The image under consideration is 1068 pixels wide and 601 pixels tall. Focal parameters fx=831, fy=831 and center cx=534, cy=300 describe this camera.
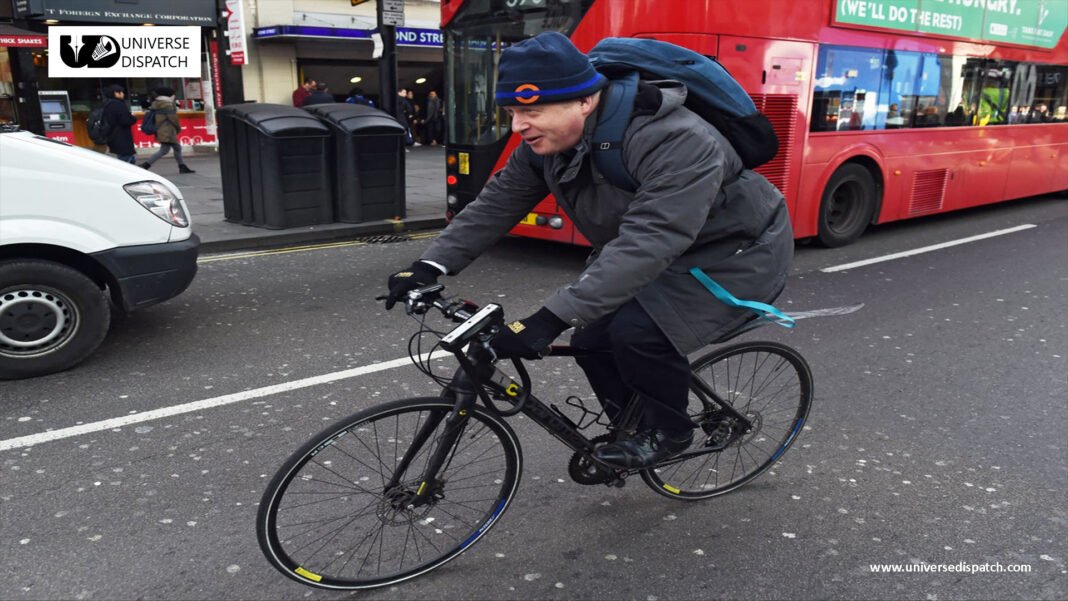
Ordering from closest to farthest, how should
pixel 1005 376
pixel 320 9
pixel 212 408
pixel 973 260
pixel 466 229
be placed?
pixel 466 229 → pixel 212 408 → pixel 1005 376 → pixel 973 260 → pixel 320 9

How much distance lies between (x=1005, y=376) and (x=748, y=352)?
244 cm

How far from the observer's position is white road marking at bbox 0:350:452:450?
3791mm

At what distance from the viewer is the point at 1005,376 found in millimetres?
4805

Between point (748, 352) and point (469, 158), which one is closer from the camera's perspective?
point (748, 352)

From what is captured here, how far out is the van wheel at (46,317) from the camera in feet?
14.7

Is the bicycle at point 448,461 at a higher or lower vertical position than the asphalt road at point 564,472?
higher

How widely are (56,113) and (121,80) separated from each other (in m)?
1.66

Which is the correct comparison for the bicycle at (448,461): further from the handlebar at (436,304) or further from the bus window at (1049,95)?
the bus window at (1049,95)

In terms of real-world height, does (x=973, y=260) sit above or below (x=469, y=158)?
below

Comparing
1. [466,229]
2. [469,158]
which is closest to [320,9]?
[469,158]

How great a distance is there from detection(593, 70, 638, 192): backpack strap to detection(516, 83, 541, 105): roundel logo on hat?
231 millimetres

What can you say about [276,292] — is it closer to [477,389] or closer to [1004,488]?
[477,389]

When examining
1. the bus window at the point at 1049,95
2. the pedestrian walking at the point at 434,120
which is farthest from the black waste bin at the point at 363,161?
the pedestrian walking at the point at 434,120

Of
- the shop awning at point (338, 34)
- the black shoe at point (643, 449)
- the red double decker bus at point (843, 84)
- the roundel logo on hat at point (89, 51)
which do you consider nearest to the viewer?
the black shoe at point (643, 449)
